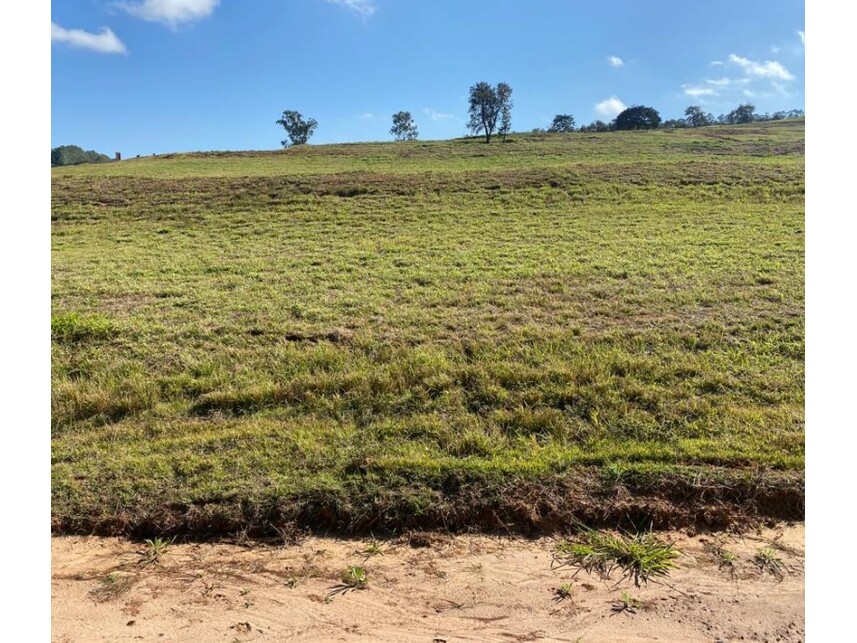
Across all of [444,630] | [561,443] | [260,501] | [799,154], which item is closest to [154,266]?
[260,501]

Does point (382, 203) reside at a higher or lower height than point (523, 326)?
higher

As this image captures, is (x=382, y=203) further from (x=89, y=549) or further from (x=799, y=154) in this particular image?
(x=799, y=154)

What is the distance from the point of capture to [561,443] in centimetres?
436

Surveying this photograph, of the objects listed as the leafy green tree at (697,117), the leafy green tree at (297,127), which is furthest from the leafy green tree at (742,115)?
the leafy green tree at (297,127)

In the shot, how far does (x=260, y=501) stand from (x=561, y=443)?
2292mm

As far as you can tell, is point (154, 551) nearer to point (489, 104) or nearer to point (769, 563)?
point (769, 563)

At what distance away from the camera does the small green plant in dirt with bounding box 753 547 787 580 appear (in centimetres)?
313

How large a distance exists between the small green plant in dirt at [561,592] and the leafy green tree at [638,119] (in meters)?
69.3

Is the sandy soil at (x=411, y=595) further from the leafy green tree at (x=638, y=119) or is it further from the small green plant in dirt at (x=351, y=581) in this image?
the leafy green tree at (x=638, y=119)

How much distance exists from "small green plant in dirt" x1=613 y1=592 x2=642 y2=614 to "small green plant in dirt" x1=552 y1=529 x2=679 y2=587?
125 mm

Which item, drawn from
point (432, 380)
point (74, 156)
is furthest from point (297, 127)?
point (432, 380)

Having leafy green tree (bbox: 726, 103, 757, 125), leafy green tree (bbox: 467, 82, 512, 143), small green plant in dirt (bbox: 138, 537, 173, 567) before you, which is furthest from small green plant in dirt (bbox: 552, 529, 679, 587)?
leafy green tree (bbox: 726, 103, 757, 125)

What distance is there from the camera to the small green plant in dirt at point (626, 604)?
290cm

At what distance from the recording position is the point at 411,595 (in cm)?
304
